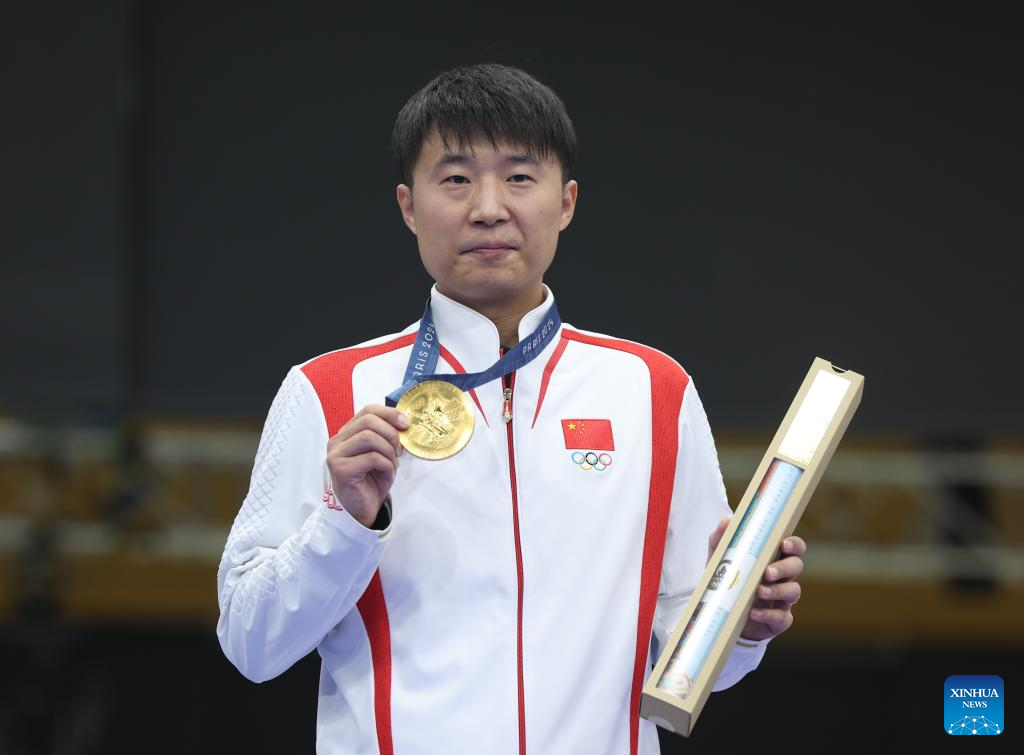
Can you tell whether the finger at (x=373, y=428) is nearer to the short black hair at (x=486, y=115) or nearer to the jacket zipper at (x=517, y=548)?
the jacket zipper at (x=517, y=548)

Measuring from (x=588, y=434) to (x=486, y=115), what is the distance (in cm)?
42

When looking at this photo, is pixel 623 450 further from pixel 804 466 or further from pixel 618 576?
pixel 804 466

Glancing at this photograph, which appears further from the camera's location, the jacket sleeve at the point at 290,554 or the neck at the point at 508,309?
the neck at the point at 508,309

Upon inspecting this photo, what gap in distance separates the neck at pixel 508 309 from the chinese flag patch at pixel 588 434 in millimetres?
145

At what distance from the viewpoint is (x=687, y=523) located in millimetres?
1638

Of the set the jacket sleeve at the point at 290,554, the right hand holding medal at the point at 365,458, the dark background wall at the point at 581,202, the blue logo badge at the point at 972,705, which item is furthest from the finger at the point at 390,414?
the dark background wall at the point at 581,202

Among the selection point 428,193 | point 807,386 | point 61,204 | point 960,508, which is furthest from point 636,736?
point 61,204

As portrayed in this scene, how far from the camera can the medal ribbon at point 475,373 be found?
1.55 metres

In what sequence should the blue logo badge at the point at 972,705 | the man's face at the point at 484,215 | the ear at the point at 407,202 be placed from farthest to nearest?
the blue logo badge at the point at 972,705, the ear at the point at 407,202, the man's face at the point at 484,215

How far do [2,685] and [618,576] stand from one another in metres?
2.92

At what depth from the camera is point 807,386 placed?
4.66ft

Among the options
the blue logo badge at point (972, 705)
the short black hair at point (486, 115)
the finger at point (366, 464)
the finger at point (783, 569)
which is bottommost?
the blue logo badge at point (972, 705)

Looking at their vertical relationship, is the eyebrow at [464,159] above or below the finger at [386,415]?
above

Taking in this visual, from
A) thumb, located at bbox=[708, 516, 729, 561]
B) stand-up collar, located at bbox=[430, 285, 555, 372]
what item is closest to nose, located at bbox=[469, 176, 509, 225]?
stand-up collar, located at bbox=[430, 285, 555, 372]
